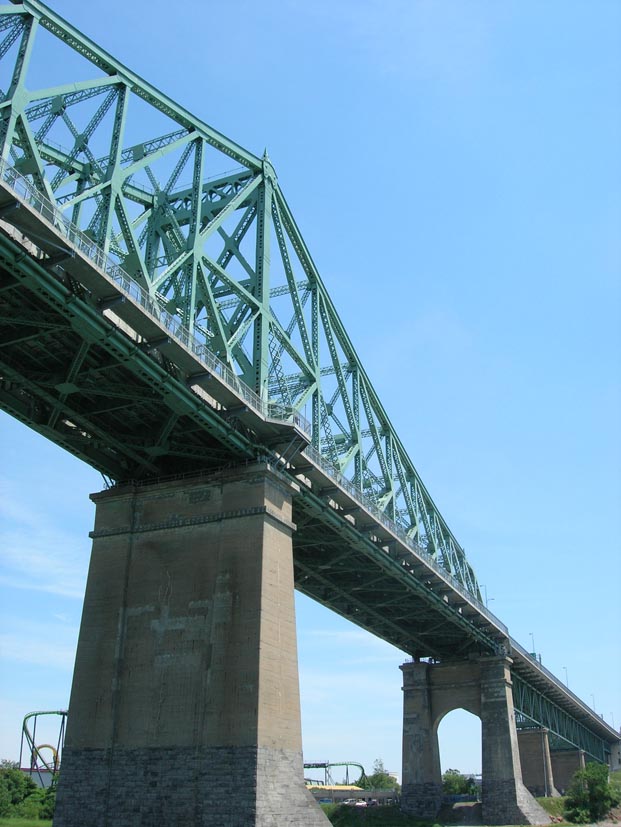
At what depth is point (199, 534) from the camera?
34.8 m

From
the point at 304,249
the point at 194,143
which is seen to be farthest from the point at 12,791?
the point at 194,143

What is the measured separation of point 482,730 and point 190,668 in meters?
46.2

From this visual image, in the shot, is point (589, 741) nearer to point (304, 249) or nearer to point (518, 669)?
point (518, 669)

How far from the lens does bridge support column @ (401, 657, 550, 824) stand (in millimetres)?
66562

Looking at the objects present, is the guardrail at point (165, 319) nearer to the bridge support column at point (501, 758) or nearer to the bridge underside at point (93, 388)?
the bridge underside at point (93, 388)

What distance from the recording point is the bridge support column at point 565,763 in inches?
4417

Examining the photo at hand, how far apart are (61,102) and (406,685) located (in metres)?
62.4

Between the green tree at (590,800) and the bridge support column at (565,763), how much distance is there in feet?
125

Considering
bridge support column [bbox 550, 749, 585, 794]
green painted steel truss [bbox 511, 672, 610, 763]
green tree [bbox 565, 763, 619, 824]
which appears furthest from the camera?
bridge support column [bbox 550, 749, 585, 794]

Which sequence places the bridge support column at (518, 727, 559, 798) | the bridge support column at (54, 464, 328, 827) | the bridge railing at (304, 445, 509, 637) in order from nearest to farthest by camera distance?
the bridge support column at (54, 464, 328, 827) → the bridge railing at (304, 445, 509, 637) → the bridge support column at (518, 727, 559, 798)

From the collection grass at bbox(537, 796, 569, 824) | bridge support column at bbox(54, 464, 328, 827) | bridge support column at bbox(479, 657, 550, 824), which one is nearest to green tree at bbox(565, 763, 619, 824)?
grass at bbox(537, 796, 569, 824)

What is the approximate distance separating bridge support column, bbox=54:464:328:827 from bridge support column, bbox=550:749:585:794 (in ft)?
312

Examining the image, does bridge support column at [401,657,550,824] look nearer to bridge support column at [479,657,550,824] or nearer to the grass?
bridge support column at [479,657,550,824]

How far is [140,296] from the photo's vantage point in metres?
28.6
